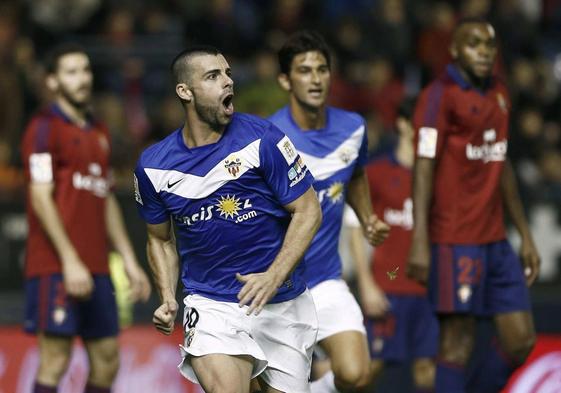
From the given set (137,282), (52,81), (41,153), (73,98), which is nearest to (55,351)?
(137,282)

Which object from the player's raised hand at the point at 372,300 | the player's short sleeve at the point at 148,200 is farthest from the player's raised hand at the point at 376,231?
the player's raised hand at the point at 372,300

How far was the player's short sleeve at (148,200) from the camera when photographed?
6715 millimetres

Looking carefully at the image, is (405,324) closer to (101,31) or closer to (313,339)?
(313,339)

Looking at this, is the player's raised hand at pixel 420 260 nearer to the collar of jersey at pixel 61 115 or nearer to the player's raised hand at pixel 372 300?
the player's raised hand at pixel 372 300

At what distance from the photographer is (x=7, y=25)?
13.8 m

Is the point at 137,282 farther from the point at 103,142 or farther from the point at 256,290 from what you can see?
the point at 256,290

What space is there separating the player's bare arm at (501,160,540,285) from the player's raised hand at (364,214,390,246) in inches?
45.1

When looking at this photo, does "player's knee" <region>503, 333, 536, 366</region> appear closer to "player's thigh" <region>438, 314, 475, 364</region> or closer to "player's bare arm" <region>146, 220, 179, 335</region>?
"player's thigh" <region>438, 314, 475, 364</region>

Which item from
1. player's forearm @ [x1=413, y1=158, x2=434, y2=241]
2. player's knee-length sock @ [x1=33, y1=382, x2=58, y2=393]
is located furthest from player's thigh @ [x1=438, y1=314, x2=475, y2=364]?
player's knee-length sock @ [x1=33, y1=382, x2=58, y2=393]

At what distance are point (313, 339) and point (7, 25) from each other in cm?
785

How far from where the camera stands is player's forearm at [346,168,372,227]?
7.96 metres

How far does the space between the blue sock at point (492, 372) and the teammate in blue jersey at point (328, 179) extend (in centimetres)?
102

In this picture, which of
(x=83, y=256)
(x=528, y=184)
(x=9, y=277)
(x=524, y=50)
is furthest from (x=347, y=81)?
(x=83, y=256)

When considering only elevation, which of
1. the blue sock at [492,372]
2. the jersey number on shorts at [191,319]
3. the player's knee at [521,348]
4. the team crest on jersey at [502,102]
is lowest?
the blue sock at [492,372]
